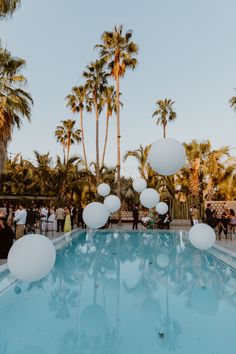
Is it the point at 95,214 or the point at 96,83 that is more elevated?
the point at 96,83

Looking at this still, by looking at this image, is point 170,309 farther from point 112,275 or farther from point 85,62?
point 85,62

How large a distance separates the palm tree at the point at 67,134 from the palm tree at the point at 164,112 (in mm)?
10300

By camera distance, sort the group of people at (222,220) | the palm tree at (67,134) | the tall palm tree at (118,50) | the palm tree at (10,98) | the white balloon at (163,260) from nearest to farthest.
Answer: the white balloon at (163,260) → the palm tree at (10,98) → the group of people at (222,220) → the tall palm tree at (118,50) → the palm tree at (67,134)

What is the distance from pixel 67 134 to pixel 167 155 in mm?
32931

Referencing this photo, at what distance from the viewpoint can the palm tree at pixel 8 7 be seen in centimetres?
1279

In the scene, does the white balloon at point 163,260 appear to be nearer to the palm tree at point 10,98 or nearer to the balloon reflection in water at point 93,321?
the balloon reflection in water at point 93,321

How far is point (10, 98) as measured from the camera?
548 inches

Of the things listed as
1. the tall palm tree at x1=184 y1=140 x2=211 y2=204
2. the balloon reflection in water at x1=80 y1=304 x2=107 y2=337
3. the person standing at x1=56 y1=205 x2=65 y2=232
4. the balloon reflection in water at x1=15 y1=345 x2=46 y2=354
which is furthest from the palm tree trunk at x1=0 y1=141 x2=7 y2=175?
the tall palm tree at x1=184 y1=140 x2=211 y2=204

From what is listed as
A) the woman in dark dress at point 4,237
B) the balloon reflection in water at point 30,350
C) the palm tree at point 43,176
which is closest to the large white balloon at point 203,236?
the balloon reflection in water at point 30,350

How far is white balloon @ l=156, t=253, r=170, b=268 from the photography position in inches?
403

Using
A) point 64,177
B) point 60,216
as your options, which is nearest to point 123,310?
point 60,216

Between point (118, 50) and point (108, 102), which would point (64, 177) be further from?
point (118, 50)

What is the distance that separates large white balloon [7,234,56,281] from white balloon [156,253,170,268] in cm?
625

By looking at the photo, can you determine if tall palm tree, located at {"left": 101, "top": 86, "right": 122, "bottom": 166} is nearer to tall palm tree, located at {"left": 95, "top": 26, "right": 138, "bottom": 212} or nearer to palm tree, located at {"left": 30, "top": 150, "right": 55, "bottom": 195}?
tall palm tree, located at {"left": 95, "top": 26, "right": 138, "bottom": 212}
